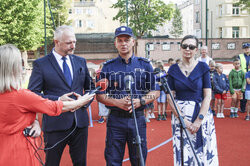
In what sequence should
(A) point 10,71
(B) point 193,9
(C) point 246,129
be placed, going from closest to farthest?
1. (A) point 10,71
2. (C) point 246,129
3. (B) point 193,9

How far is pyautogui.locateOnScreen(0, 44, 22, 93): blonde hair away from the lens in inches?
98.0

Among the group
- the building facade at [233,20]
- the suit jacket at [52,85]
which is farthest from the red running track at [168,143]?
the building facade at [233,20]

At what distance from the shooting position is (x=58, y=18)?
161 feet

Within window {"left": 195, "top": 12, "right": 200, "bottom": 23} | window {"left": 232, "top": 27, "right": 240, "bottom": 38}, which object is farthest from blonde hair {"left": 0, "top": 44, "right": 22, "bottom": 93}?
window {"left": 195, "top": 12, "right": 200, "bottom": 23}

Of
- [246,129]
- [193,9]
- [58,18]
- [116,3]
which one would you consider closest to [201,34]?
[193,9]

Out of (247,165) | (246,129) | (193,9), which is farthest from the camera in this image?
(193,9)

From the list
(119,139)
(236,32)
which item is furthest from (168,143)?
(236,32)

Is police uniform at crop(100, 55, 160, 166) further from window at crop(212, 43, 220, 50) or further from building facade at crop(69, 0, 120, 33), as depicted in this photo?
building facade at crop(69, 0, 120, 33)

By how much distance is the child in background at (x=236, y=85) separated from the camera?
30.7ft

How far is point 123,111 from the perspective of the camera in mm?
3334

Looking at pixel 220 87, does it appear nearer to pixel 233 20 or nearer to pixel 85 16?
pixel 233 20

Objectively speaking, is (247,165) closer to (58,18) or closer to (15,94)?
(15,94)

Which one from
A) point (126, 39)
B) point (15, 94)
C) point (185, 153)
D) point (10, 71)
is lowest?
point (185, 153)

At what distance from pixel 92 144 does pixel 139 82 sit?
3625 millimetres
